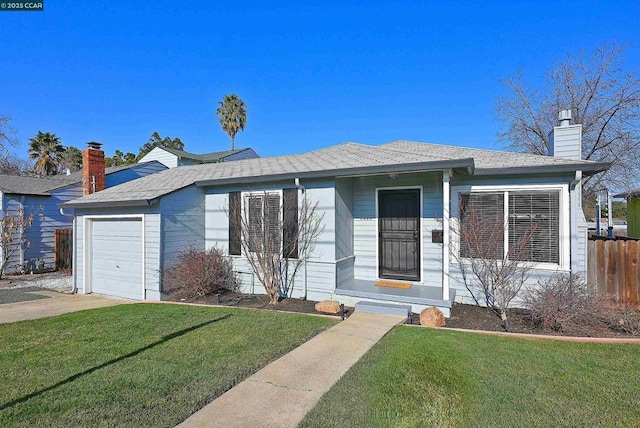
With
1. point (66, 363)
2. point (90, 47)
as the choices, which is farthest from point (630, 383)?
point (90, 47)

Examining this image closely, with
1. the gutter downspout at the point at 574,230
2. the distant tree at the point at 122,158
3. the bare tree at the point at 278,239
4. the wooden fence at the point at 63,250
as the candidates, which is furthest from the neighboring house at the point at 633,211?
the distant tree at the point at 122,158

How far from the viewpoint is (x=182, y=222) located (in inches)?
358

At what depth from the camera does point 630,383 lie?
372cm

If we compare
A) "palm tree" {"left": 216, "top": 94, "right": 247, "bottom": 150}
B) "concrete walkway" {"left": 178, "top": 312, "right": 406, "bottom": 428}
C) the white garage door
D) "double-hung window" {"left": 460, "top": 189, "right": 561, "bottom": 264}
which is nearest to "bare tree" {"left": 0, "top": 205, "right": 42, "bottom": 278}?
the white garage door

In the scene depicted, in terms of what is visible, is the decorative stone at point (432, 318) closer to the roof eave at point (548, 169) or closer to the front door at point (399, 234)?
the front door at point (399, 234)

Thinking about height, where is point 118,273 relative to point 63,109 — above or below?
below

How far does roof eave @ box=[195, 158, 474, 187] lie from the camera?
637 centimetres

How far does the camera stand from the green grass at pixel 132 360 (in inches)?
126

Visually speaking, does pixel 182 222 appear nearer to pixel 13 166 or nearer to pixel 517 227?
pixel 517 227

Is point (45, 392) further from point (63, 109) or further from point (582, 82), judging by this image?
point (582, 82)

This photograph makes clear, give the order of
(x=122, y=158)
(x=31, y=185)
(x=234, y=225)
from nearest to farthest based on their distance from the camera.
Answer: (x=234, y=225) → (x=31, y=185) → (x=122, y=158)

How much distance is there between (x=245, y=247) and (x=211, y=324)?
2605 mm

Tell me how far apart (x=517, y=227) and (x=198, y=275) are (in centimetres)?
745

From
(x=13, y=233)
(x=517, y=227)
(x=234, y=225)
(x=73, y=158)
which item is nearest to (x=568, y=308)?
(x=517, y=227)
